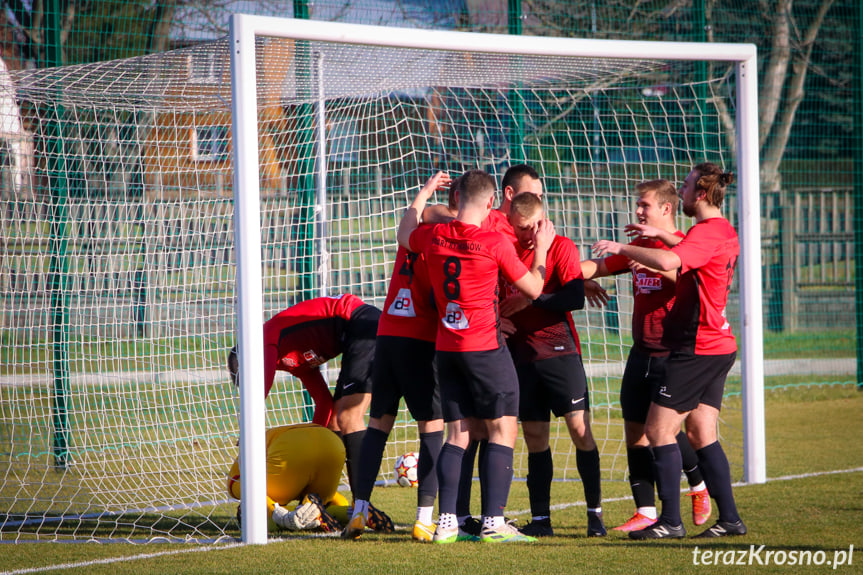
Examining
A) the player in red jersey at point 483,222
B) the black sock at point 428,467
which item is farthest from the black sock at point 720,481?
the black sock at point 428,467

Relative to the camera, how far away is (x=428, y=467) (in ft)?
16.1

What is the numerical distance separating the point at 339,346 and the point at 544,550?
2027 mm

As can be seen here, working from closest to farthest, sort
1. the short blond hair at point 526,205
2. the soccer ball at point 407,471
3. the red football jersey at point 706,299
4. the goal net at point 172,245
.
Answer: the red football jersey at point 706,299
the short blond hair at point 526,205
the goal net at point 172,245
the soccer ball at point 407,471

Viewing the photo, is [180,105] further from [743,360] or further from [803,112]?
[803,112]

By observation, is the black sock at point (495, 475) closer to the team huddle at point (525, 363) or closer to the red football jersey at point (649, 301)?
the team huddle at point (525, 363)

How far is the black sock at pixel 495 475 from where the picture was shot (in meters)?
4.66

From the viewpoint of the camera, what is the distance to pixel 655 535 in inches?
188

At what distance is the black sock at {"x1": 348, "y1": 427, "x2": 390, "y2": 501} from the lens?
4965 millimetres

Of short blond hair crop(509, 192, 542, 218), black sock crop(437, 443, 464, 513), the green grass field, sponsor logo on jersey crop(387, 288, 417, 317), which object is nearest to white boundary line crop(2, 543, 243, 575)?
the green grass field

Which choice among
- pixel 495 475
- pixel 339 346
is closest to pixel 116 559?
pixel 339 346

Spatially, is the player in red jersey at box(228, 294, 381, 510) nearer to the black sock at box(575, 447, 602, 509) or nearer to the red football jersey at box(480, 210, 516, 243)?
the red football jersey at box(480, 210, 516, 243)

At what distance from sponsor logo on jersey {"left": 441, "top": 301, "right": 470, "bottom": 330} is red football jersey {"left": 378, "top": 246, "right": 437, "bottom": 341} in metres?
0.30

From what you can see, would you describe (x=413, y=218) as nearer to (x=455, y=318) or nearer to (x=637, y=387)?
(x=455, y=318)

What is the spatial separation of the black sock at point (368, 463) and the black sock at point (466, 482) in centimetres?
54
